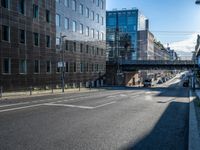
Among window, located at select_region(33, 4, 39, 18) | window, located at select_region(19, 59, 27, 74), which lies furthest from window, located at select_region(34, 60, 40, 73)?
window, located at select_region(33, 4, 39, 18)

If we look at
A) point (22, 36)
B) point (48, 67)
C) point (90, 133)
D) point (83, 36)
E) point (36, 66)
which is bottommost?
point (90, 133)

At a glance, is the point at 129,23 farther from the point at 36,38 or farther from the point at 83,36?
the point at 36,38

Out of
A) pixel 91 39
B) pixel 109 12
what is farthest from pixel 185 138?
pixel 109 12

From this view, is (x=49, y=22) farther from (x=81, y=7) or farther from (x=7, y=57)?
(x=81, y=7)

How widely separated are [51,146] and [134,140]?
2.41m

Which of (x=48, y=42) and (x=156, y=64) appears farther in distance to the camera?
(x=156, y=64)

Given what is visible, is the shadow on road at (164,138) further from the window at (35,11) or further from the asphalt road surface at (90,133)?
the window at (35,11)

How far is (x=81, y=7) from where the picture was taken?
59.5 m

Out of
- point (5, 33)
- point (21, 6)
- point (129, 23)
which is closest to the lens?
point (5, 33)

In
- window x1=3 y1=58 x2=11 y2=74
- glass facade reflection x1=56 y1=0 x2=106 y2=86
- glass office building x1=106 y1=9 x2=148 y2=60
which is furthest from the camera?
glass office building x1=106 y1=9 x2=148 y2=60

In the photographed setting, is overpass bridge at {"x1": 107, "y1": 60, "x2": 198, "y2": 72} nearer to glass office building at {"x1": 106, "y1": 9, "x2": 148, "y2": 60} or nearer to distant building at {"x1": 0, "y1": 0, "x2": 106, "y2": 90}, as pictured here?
distant building at {"x1": 0, "y1": 0, "x2": 106, "y2": 90}

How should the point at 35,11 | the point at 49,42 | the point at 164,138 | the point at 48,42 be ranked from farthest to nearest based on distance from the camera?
the point at 49,42 < the point at 48,42 < the point at 35,11 < the point at 164,138

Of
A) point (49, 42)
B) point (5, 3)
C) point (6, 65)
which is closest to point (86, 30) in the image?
point (49, 42)

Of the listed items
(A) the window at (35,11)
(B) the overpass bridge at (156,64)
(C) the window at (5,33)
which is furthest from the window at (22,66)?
(B) the overpass bridge at (156,64)
